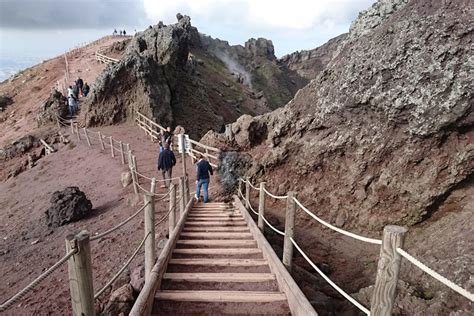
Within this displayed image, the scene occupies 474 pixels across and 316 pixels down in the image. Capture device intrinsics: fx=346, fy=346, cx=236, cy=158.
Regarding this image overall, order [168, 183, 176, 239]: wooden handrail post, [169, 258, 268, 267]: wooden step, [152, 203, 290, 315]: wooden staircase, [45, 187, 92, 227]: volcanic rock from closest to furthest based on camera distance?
[152, 203, 290, 315]: wooden staircase, [169, 258, 268, 267]: wooden step, [168, 183, 176, 239]: wooden handrail post, [45, 187, 92, 227]: volcanic rock

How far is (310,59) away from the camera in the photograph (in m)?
93.5

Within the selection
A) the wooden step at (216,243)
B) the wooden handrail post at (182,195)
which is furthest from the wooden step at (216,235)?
the wooden handrail post at (182,195)

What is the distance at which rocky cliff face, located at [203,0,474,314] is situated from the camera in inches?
249

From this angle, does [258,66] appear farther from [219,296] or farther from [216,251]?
[219,296]

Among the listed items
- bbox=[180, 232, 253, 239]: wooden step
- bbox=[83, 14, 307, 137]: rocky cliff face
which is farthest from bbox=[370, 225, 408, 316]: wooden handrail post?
bbox=[83, 14, 307, 137]: rocky cliff face

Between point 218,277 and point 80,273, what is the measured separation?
2.29 meters

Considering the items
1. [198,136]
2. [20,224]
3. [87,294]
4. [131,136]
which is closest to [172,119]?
[198,136]

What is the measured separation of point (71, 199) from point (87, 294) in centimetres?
991

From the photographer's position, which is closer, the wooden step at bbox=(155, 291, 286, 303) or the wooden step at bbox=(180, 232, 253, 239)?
the wooden step at bbox=(155, 291, 286, 303)

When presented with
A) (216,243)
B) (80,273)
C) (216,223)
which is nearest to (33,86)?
(216,223)

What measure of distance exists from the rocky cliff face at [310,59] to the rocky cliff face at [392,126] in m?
83.2

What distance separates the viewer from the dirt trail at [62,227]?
7.73 metres

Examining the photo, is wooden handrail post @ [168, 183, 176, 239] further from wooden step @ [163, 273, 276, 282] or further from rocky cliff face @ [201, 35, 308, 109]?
rocky cliff face @ [201, 35, 308, 109]

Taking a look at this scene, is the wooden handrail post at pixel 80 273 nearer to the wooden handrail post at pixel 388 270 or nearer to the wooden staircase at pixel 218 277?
the wooden staircase at pixel 218 277
